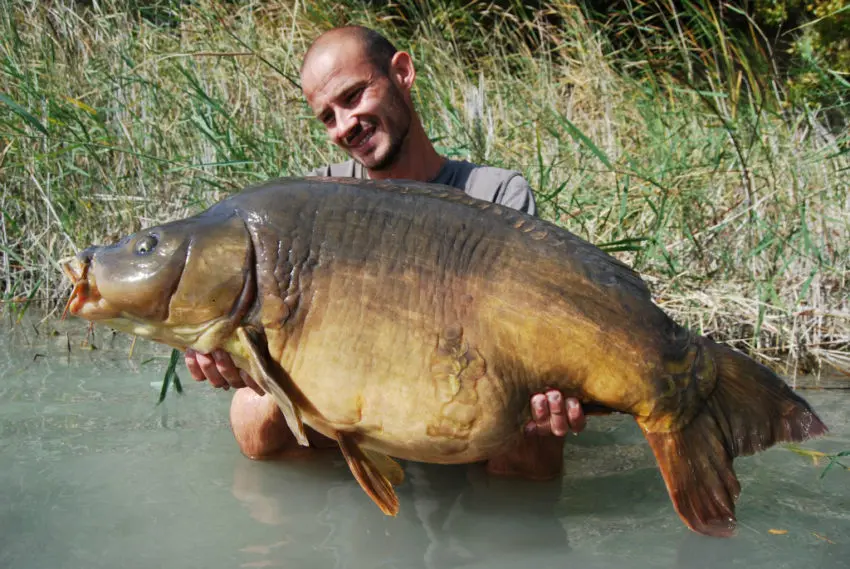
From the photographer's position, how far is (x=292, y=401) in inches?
70.6

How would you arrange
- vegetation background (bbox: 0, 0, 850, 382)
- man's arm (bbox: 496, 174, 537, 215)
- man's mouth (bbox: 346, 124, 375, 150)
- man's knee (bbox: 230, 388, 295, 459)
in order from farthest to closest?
vegetation background (bbox: 0, 0, 850, 382) → man's mouth (bbox: 346, 124, 375, 150) → man's arm (bbox: 496, 174, 537, 215) → man's knee (bbox: 230, 388, 295, 459)

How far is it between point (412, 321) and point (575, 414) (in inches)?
16.5

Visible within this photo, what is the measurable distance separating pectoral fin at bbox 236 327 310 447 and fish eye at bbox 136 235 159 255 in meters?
0.25

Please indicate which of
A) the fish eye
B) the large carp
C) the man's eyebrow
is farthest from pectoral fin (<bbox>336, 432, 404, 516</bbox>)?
the man's eyebrow

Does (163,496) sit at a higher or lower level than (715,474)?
lower

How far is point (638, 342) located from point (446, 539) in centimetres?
63

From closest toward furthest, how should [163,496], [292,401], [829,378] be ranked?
[292,401]
[163,496]
[829,378]

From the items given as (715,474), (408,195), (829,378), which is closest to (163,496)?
(408,195)

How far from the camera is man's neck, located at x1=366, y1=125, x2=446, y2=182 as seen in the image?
280 cm

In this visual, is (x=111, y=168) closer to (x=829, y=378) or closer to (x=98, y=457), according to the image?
(x=98, y=457)

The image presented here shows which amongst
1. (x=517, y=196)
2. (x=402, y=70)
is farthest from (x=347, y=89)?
(x=517, y=196)

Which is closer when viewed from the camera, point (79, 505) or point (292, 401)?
point (292, 401)

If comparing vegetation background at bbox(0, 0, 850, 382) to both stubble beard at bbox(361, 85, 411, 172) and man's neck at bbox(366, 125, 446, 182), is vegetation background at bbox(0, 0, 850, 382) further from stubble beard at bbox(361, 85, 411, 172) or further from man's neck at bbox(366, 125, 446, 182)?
stubble beard at bbox(361, 85, 411, 172)

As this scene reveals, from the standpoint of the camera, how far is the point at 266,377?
5.55 feet
